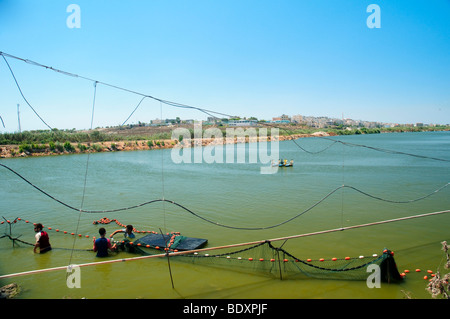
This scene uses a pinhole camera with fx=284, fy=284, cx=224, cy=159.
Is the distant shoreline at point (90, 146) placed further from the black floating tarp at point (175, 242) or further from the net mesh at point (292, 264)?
the net mesh at point (292, 264)

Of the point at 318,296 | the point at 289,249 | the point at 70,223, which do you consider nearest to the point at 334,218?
the point at 289,249

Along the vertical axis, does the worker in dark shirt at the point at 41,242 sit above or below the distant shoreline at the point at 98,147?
below

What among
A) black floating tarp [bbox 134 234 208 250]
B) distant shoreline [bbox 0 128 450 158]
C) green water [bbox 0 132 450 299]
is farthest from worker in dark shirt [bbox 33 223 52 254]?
distant shoreline [bbox 0 128 450 158]

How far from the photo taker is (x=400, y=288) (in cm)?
646

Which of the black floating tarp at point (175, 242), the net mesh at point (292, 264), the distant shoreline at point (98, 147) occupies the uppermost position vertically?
the distant shoreline at point (98, 147)

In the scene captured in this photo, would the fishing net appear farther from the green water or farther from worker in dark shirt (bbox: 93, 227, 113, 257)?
worker in dark shirt (bbox: 93, 227, 113, 257)

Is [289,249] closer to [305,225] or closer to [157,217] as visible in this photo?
[305,225]

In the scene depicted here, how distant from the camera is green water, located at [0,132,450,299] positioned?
21.8 feet

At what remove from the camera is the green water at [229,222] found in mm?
6648

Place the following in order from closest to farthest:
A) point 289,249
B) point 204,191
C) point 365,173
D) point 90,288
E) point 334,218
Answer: point 90,288 → point 289,249 → point 334,218 → point 204,191 → point 365,173

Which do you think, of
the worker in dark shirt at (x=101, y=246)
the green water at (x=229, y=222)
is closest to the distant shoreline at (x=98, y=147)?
the green water at (x=229, y=222)

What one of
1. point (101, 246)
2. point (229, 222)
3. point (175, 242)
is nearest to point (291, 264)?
point (175, 242)

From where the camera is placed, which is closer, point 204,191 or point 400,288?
point 400,288
